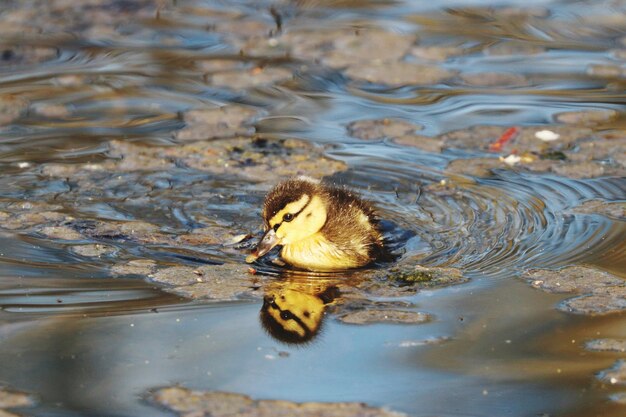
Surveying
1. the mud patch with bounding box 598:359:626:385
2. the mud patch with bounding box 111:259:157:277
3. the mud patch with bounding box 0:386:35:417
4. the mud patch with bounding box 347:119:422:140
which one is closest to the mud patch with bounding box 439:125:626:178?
the mud patch with bounding box 347:119:422:140

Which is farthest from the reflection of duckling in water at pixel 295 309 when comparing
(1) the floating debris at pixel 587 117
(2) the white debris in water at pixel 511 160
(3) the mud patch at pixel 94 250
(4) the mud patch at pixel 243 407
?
(1) the floating debris at pixel 587 117

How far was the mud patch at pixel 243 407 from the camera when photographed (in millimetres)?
4465

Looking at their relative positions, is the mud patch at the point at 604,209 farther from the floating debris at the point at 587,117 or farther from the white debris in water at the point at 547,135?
the floating debris at the point at 587,117

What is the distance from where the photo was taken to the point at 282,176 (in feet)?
24.1

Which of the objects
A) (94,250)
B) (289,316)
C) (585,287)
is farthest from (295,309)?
(585,287)

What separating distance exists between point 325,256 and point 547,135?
8.07 ft

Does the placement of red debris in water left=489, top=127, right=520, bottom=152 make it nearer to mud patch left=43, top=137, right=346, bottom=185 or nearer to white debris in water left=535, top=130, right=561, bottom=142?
white debris in water left=535, top=130, right=561, bottom=142

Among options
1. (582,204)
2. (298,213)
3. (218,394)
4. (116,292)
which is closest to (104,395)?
(218,394)

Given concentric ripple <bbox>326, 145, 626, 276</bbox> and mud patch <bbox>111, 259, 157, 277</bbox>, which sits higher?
concentric ripple <bbox>326, 145, 626, 276</bbox>

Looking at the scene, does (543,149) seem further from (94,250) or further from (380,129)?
(94,250)

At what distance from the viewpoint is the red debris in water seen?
7859mm

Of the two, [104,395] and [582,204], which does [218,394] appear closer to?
[104,395]

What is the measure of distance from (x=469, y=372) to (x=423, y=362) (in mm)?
214

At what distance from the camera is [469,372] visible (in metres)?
4.84
